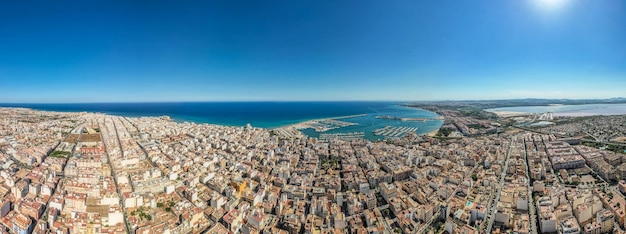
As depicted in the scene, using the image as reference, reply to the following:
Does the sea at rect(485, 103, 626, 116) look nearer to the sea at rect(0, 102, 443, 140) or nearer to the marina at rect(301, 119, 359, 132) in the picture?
the sea at rect(0, 102, 443, 140)

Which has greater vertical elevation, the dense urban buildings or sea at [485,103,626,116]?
sea at [485,103,626,116]

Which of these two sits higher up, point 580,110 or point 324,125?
point 580,110

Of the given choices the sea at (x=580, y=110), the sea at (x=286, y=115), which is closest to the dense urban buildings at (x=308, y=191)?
the sea at (x=286, y=115)

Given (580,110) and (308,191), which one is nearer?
(308,191)

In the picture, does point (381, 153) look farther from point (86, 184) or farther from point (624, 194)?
point (86, 184)

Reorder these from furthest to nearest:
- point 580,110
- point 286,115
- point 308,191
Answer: point 580,110 → point 286,115 → point 308,191

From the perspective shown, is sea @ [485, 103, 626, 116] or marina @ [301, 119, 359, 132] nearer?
marina @ [301, 119, 359, 132]

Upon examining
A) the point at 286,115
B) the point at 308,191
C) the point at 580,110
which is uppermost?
the point at 580,110

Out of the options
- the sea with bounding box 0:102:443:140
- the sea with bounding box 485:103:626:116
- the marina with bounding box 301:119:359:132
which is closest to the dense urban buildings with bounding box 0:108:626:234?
the sea with bounding box 0:102:443:140

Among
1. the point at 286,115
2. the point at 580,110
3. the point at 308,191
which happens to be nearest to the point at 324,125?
the point at 286,115

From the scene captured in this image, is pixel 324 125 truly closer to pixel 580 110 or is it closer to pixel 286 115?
pixel 286 115

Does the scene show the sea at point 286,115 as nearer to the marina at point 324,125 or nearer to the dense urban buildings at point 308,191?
the marina at point 324,125
